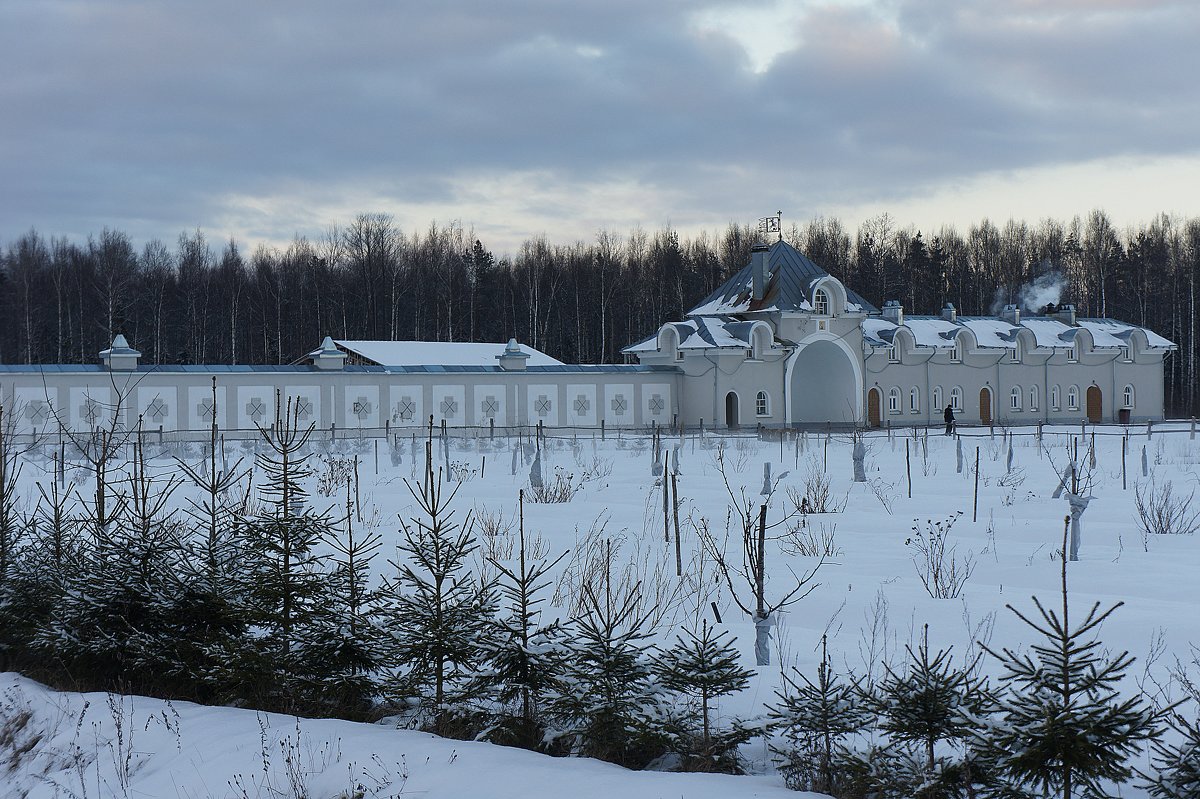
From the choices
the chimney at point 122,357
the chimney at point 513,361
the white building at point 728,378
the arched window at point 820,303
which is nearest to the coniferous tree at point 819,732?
the white building at point 728,378

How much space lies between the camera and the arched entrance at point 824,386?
49250mm

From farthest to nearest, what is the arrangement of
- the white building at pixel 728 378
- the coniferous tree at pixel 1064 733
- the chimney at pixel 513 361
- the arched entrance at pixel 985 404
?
the arched entrance at pixel 985 404 < the chimney at pixel 513 361 < the white building at pixel 728 378 < the coniferous tree at pixel 1064 733

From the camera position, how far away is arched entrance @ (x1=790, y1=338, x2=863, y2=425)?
49250 millimetres

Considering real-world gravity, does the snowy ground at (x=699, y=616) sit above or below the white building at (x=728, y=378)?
below

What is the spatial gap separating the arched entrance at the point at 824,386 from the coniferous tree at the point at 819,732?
4303cm

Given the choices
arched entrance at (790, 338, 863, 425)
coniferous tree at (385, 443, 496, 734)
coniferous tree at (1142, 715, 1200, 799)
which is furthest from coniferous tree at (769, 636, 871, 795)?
arched entrance at (790, 338, 863, 425)

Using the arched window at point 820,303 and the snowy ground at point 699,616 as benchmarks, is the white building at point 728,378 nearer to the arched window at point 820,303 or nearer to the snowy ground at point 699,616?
the arched window at point 820,303

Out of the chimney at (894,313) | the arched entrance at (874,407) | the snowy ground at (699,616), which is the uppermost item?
the chimney at (894,313)

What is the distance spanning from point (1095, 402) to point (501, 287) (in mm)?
37310

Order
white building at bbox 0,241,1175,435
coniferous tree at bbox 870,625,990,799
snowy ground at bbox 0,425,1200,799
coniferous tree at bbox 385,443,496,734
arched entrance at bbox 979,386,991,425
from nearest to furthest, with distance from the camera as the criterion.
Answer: coniferous tree at bbox 870,625,990,799, snowy ground at bbox 0,425,1200,799, coniferous tree at bbox 385,443,496,734, white building at bbox 0,241,1175,435, arched entrance at bbox 979,386,991,425

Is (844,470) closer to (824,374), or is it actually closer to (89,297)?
(824,374)

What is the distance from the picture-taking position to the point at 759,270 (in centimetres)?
4906

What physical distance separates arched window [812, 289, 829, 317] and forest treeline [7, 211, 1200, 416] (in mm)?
20895

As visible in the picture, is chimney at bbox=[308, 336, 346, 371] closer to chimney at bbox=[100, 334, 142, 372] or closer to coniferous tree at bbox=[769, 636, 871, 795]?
chimney at bbox=[100, 334, 142, 372]
